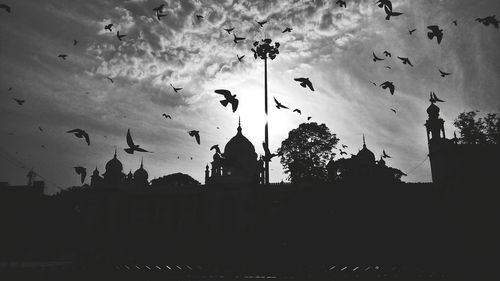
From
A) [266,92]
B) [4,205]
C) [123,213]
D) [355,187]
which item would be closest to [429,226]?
[355,187]

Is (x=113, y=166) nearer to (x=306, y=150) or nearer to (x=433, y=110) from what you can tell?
(x=306, y=150)

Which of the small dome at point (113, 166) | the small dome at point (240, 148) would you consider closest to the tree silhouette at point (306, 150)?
the small dome at point (240, 148)

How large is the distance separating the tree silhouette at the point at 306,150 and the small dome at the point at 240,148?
4.86 metres

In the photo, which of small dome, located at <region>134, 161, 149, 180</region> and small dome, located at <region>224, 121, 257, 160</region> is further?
small dome, located at <region>134, 161, 149, 180</region>

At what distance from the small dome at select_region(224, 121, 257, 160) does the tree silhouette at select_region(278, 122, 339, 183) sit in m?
4.86

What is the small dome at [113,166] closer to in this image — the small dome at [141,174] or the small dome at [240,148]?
the small dome at [141,174]

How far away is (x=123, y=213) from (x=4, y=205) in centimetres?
1247

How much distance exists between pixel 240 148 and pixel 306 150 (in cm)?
847

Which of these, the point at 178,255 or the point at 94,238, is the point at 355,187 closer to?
the point at 178,255

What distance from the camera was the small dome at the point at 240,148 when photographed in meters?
36.5

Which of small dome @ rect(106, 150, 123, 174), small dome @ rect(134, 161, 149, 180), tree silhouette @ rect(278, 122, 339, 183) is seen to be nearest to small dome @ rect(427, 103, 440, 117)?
tree silhouette @ rect(278, 122, 339, 183)

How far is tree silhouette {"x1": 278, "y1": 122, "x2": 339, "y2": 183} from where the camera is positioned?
38125 millimetres

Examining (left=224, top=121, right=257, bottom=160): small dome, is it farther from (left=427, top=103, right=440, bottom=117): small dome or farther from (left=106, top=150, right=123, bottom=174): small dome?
(left=427, top=103, right=440, bottom=117): small dome

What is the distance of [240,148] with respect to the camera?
37.2 meters
